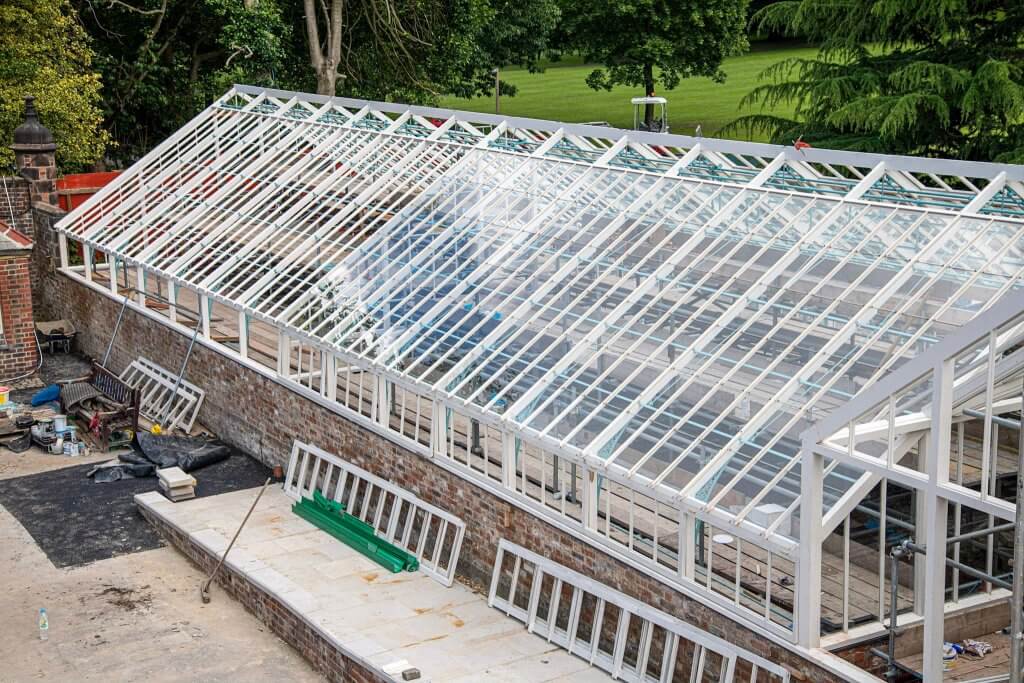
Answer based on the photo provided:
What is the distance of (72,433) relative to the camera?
18.8m

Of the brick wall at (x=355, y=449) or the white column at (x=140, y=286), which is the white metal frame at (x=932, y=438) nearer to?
the brick wall at (x=355, y=449)

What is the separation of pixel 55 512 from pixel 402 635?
6238 millimetres

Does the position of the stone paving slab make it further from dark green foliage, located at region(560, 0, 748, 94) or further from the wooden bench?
dark green foliage, located at region(560, 0, 748, 94)

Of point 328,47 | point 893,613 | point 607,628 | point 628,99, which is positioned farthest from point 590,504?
point 628,99

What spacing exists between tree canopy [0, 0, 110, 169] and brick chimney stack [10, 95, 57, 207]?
1.56 m

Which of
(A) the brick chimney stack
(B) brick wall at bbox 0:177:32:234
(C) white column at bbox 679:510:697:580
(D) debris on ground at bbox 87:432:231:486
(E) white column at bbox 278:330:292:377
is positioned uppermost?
(A) the brick chimney stack

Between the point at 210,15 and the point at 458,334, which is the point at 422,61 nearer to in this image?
the point at 210,15

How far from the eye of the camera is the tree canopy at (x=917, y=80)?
2081 cm

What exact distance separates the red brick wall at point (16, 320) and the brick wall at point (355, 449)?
3.64 feet

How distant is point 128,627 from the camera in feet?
43.3

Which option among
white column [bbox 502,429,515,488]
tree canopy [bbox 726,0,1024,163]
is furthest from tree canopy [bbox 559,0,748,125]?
white column [bbox 502,429,515,488]

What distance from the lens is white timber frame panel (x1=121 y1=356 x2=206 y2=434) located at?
19016 mm

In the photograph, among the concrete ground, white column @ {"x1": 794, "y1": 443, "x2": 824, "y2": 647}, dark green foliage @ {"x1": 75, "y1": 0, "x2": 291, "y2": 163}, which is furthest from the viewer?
dark green foliage @ {"x1": 75, "y1": 0, "x2": 291, "y2": 163}

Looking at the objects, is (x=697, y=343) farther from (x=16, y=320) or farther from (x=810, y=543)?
(x=16, y=320)
